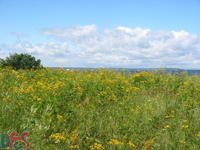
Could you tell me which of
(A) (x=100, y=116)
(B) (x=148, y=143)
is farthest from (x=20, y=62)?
(B) (x=148, y=143)

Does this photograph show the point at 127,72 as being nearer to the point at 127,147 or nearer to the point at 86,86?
the point at 86,86

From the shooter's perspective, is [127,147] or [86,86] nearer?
[127,147]

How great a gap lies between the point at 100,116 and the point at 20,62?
7.90m

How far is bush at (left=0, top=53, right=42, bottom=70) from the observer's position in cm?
1515

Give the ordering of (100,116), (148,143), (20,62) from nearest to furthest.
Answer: (148,143) → (100,116) → (20,62)

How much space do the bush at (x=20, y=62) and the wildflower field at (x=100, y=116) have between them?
3.95 meters

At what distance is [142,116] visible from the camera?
8148 millimetres

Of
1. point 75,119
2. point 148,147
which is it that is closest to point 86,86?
point 75,119

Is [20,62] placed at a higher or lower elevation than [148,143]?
higher

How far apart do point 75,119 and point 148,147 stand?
78.7 inches

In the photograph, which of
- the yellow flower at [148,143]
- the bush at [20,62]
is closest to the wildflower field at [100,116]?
the yellow flower at [148,143]

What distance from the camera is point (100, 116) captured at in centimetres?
841

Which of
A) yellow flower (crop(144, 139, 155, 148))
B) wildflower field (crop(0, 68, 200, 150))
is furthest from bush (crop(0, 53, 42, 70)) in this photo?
yellow flower (crop(144, 139, 155, 148))

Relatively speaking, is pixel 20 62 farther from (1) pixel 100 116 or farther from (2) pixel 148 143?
(2) pixel 148 143
